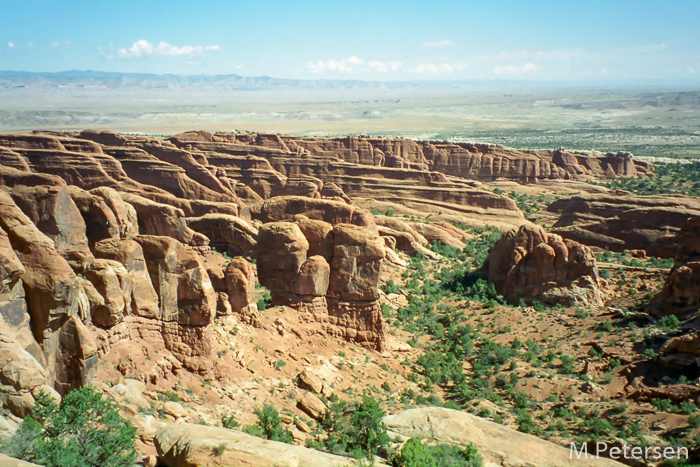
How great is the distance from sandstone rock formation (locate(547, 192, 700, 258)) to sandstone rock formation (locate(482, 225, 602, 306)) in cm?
1442

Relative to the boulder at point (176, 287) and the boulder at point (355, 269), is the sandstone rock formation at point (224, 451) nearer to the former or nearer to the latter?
the boulder at point (176, 287)

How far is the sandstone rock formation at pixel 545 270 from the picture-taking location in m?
33.5

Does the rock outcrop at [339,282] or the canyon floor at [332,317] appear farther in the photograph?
the rock outcrop at [339,282]

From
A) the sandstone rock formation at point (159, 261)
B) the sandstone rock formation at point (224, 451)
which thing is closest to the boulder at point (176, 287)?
the sandstone rock formation at point (159, 261)

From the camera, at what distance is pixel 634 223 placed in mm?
48094

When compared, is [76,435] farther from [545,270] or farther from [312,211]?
[312,211]

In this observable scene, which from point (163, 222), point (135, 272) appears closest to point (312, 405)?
point (135, 272)

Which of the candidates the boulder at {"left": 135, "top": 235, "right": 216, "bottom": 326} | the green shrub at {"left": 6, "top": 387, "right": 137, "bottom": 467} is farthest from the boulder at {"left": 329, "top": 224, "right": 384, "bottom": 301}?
the green shrub at {"left": 6, "top": 387, "right": 137, "bottom": 467}

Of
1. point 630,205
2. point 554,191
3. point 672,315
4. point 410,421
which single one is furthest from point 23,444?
point 554,191

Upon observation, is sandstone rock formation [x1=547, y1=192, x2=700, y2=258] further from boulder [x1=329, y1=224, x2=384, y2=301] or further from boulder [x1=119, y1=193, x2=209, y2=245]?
boulder [x1=119, y1=193, x2=209, y2=245]

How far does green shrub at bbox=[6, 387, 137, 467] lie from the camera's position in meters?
13.1

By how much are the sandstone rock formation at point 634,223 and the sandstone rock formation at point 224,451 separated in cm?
3998

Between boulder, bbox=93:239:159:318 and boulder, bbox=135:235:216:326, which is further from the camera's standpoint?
boulder, bbox=135:235:216:326

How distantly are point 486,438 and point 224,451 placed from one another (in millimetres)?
9476
